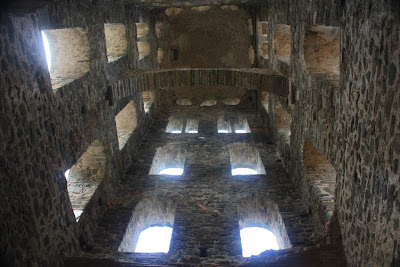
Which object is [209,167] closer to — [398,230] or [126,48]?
[126,48]

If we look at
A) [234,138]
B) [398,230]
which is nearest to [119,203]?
[234,138]

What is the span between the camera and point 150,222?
8320mm

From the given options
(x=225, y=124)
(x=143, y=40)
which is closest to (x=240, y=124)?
(x=225, y=124)

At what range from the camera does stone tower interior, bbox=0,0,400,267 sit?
3.75m

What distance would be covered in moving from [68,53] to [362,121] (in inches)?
200

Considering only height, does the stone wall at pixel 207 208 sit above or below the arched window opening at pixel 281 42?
below

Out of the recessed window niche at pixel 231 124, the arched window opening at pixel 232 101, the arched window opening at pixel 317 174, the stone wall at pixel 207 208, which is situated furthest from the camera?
the arched window opening at pixel 232 101

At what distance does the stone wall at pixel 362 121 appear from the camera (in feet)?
10.7

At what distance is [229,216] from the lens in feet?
22.9

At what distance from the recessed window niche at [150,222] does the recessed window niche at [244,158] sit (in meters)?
3.09

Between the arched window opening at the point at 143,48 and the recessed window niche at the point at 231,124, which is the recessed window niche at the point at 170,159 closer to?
the recessed window niche at the point at 231,124

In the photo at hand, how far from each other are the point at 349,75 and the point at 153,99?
29.5ft

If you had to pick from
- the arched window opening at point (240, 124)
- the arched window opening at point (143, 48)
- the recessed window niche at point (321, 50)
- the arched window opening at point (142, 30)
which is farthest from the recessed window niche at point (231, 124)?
the recessed window niche at point (321, 50)

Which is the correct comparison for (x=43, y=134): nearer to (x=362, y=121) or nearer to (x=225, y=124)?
(x=362, y=121)
